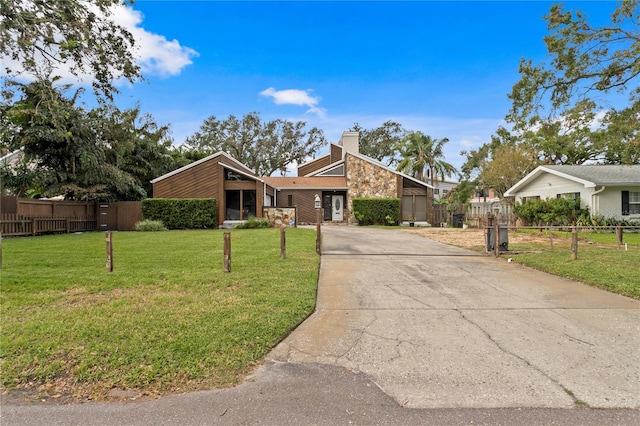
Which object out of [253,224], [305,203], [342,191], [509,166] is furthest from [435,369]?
[509,166]

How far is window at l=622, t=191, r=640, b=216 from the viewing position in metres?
18.3

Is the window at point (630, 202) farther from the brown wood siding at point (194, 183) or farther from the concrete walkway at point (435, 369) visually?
the brown wood siding at point (194, 183)

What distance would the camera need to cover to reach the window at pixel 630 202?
18328 mm

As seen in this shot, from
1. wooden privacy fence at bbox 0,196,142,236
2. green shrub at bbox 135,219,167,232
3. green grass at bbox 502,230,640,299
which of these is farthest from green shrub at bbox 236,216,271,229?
green grass at bbox 502,230,640,299

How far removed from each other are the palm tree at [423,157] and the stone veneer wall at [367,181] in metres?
9.19

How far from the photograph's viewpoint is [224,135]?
1709 inches

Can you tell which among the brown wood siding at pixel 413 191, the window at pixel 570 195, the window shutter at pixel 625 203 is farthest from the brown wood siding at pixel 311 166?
the window shutter at pixel 625 203

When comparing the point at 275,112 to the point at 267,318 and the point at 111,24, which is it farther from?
the point at 267,318

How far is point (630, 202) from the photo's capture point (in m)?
18.5

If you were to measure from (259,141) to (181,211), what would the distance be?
25.5 m

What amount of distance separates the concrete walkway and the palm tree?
28932 mm

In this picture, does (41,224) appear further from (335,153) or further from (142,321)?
(335,153)

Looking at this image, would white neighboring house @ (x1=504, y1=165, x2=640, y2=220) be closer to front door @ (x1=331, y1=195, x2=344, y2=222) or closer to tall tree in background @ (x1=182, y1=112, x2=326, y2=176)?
front door @ (x1=331, y1=195, x2=344, y2=222)

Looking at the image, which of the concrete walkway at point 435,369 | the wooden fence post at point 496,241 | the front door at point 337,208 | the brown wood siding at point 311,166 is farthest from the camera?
the brown wood siding at point 311,166
